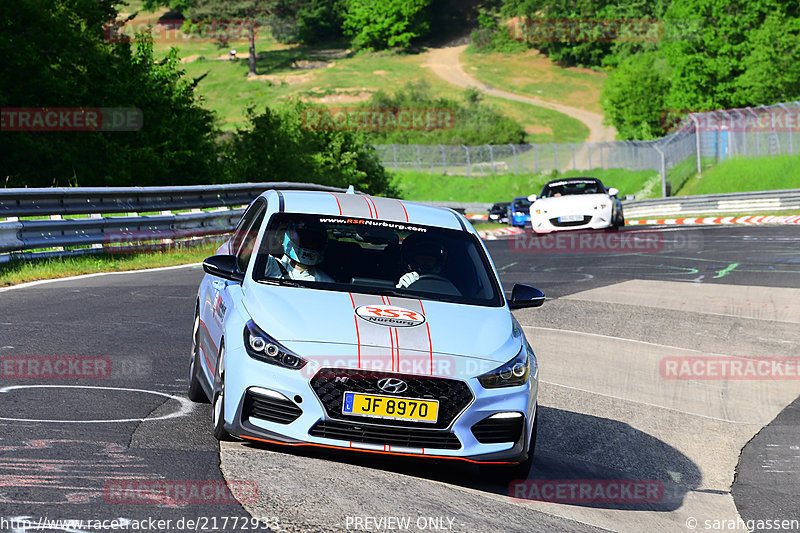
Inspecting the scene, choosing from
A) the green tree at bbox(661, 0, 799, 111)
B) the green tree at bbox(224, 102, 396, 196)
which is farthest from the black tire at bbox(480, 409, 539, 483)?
the green tree at bbox(661, 0, 799, 111)

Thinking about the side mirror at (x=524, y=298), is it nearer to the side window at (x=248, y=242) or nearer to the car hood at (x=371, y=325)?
the car hood at (x=371, y=325)

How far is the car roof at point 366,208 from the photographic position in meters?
7.63

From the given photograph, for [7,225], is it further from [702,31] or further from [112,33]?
[702,31]

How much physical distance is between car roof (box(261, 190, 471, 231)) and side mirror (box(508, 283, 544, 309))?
627 mm

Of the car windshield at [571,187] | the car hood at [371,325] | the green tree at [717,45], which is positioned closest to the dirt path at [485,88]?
the green tree at [717,45]

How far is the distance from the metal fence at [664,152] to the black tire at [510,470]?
129ft

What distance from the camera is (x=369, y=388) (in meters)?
6.02

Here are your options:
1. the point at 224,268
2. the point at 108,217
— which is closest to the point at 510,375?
the point at 224,268

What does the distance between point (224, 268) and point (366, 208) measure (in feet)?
3.68

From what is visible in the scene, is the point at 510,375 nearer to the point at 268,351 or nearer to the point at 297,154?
the point at 268,351

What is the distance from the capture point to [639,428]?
895 centimetres

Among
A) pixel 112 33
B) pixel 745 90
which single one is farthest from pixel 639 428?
pixel 745 90

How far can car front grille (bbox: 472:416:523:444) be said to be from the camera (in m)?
6.19

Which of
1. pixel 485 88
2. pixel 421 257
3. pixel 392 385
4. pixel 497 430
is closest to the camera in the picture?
pixel 392 385
